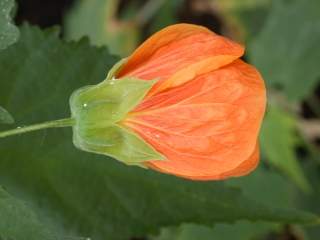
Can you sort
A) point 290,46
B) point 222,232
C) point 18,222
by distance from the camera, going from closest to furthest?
point 18,222
point 222,232
point 290,46

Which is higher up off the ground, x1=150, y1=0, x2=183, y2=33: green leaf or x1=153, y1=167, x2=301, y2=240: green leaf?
x1=150, y1=0, x2=183, y2=33: green leaf

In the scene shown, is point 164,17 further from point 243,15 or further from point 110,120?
point 110,120

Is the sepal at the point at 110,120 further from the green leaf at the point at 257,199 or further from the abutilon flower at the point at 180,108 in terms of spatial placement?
the green leaf at the point at 257,199

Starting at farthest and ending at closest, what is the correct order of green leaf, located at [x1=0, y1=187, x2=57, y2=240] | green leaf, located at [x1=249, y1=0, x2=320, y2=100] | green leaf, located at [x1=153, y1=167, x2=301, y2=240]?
green leaf, located at [x1=249, y1=0, x2=320, y2=100]
green leaf, located at [x1=153, y1=167, x2=301, y2=240]
green leaf, located at [x1=0, y1=187, x2=57, y2=240]

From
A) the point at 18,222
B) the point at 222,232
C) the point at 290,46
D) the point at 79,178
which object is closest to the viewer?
the point at 18,222

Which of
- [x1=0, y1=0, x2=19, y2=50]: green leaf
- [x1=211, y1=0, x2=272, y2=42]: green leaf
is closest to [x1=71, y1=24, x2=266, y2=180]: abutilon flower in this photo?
[x1=0, y1=0, x2=19, y2=50]: green leaf

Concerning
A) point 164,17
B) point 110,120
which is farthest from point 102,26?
point 110,120

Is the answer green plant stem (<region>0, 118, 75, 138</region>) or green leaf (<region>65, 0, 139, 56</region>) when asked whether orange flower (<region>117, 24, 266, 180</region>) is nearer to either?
green plant stem (<region>0, 118, 75, 138</region>)
